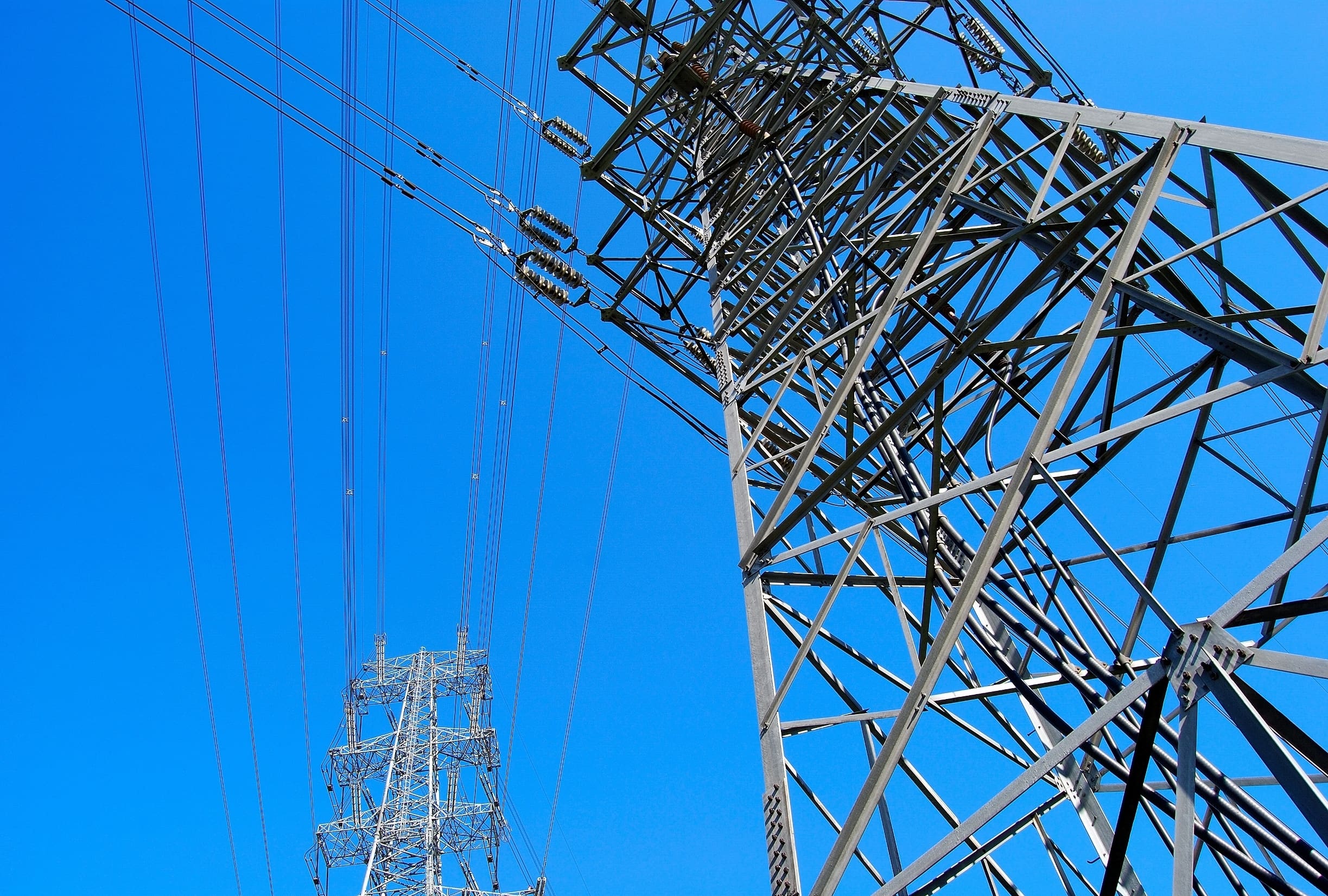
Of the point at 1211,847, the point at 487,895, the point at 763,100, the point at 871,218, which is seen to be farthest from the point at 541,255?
the point at 487,895

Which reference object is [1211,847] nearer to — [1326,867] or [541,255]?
[1326,867]

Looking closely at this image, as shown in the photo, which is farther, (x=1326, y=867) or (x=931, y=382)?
(x=931, y=382)

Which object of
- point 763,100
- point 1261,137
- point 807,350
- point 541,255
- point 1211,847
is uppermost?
point 763,100

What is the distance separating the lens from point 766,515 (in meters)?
5.31

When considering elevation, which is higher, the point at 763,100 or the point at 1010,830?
the point at 763,100

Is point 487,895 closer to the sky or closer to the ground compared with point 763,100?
closer to the ground

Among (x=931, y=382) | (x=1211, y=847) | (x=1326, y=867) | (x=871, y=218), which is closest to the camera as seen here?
(x=1326, y=867)

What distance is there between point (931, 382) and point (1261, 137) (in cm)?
189

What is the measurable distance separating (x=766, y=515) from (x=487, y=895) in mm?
19044

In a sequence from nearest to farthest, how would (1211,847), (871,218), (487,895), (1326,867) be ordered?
1. (1326,867)
2. (1211,847)
3. (871,218)
4. (487,895)

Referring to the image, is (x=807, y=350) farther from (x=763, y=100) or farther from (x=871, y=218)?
(x=763, y=100)

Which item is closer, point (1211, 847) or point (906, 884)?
point (906, 884)

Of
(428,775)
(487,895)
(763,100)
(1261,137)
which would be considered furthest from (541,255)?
(428,775)

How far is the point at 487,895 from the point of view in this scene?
66.9 feet
